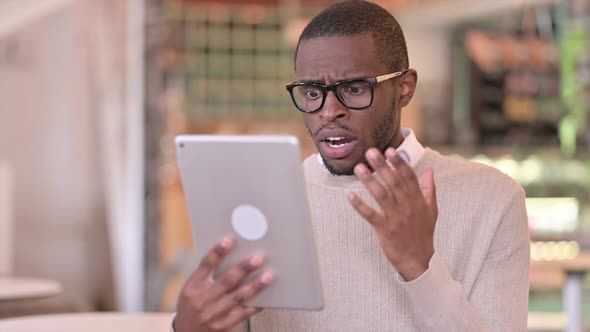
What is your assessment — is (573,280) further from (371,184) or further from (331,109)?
(371,184)

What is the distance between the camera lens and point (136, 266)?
4.50m

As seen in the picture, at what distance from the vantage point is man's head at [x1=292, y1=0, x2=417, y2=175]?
1.28 meters

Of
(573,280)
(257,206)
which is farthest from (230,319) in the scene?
(573,280)

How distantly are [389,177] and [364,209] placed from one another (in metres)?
0.05

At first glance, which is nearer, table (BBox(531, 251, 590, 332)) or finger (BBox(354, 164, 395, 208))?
finger (BBox(354, 164, 395, 208))

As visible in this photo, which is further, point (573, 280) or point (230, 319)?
point (573, 280)

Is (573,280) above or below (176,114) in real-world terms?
below

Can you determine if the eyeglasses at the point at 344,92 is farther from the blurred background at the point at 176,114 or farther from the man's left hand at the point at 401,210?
→ the blurred background at the point at 176,114

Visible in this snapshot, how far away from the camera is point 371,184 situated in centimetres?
105

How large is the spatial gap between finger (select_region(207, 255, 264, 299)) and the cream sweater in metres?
0.27

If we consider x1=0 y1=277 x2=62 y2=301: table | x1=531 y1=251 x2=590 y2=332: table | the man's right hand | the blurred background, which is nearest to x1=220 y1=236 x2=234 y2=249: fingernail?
the man's right hand

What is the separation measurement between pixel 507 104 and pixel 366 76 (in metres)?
9.10

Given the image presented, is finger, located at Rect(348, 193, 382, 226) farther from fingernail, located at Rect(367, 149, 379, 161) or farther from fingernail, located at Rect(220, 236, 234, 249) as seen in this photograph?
fingernail, located at Rect(220, 236, 234, 249)

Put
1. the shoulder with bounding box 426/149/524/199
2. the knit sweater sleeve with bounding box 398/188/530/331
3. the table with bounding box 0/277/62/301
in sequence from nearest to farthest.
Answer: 1. the knit sweater sleeve with bounding box 398/188/530/331
2. the shoulder with bounding box 426/149/524/199
3. the table with bounding box 0/277/62/301
